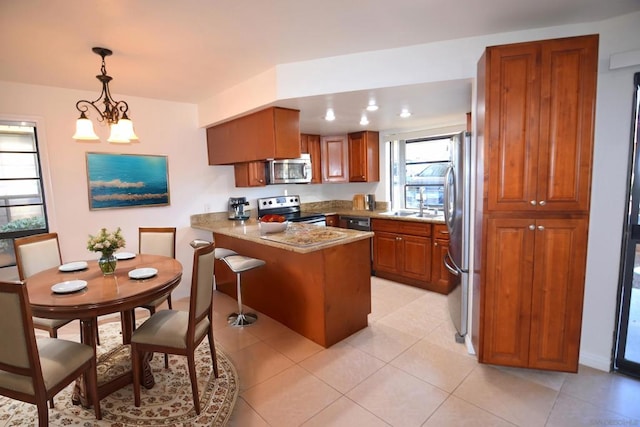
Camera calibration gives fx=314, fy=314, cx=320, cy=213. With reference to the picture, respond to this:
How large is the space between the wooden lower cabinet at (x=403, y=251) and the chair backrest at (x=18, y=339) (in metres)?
3.60

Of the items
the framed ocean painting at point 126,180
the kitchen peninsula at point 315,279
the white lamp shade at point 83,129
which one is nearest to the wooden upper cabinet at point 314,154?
the kitchen peninsula at point 315,279

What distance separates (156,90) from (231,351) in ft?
9.04

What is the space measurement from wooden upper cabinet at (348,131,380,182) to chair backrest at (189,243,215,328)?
10.6ft

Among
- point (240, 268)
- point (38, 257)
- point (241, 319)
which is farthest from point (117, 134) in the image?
point (241, 319)

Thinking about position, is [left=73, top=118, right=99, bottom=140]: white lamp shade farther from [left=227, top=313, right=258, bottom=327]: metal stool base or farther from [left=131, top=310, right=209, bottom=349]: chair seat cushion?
[left=227, top=313, right=258, bottom=327]: metal stool base

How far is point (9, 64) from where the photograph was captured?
249 cm

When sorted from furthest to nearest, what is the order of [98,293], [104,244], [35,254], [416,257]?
[416,257], [35,254], [104,244], [98,293]

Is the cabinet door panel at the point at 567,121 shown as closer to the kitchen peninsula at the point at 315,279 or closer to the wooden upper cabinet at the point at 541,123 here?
the wooden upper cabinet at the point at 541,123

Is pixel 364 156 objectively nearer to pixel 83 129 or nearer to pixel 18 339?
pixel 83 129

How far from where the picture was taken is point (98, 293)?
187cm

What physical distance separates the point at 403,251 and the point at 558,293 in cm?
213

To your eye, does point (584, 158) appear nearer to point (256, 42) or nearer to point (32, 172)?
point (256, 42)

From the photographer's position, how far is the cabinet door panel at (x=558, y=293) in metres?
2.03

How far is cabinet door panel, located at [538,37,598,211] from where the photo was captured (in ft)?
6.23
